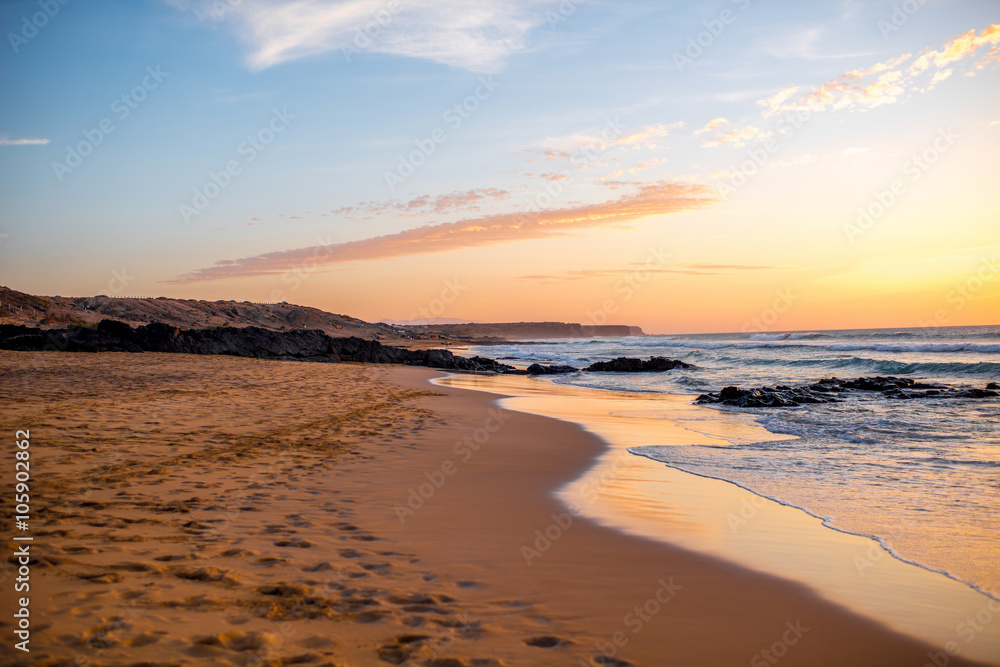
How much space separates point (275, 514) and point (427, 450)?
11.6 feet

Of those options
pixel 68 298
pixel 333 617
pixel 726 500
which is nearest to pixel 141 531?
pixel 333 617

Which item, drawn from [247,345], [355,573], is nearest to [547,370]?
[247,345]

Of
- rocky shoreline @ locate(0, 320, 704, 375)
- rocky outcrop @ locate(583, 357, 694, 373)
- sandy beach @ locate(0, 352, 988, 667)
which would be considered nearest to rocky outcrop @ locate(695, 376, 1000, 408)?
sandy beach @ locate(0, 352, 988, 667)

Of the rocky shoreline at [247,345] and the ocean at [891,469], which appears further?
the rocky shoreline at [247,345]

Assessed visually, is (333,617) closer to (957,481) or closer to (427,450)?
(427,450)

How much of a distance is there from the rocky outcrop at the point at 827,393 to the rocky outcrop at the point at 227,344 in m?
14.6

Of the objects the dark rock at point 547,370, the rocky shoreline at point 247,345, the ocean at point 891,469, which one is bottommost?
the dark rock at point 547,370

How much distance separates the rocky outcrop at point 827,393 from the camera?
15500 millimetres

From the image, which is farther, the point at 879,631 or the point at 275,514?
the point at 275,514

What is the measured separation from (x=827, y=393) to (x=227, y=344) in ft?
82.9

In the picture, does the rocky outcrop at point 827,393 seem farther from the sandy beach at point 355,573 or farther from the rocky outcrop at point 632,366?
the rocky outcrop at point 632,366

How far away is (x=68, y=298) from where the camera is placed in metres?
43.6

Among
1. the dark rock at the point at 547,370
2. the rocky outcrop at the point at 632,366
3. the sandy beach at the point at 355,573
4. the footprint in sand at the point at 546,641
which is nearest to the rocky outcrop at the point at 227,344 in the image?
the dark rock at the point at 547,370

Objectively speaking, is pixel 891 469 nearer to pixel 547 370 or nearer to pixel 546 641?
pixel 546 641
